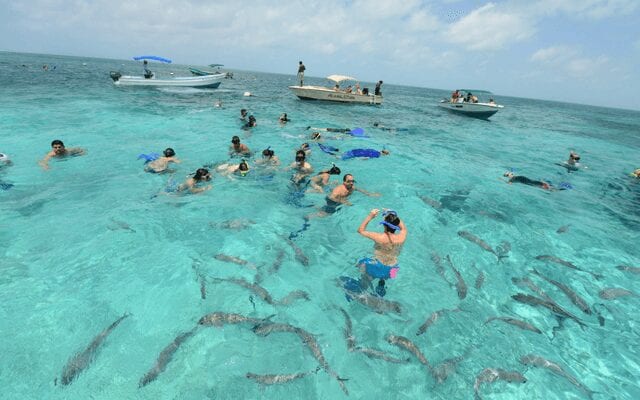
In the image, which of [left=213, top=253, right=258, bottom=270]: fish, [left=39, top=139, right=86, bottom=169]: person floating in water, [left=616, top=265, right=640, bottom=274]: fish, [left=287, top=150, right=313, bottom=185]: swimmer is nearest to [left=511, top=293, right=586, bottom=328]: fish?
[left=616, top=265, right=640, bottom=274]: fish

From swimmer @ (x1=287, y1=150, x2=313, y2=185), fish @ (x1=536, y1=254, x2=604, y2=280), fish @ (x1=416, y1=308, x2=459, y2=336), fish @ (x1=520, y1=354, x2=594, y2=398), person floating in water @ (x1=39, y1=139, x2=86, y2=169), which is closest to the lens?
fish @ (x1=520, y1=354, x2=594, y2=398)

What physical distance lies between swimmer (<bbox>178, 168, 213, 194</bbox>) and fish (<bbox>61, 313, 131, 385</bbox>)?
7.01 metres

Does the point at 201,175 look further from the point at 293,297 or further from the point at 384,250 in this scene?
the point at 384,250

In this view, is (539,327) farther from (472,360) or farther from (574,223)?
(574,223)

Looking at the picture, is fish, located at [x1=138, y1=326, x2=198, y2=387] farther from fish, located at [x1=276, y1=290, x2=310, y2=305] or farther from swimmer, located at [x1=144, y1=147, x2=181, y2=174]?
swimmer, located at [x1=144, y1=147, x2=181, y2=174]

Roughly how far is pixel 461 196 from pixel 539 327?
8292mm

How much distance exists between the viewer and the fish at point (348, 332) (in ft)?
21.3

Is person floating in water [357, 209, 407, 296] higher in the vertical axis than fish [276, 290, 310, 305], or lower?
higher

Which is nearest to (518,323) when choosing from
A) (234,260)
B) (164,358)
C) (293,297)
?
(293,297)

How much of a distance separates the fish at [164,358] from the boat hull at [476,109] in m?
41.7

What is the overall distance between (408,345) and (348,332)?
48.8 inches

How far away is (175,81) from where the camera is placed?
45.2 m

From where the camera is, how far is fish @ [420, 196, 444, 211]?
1334cm

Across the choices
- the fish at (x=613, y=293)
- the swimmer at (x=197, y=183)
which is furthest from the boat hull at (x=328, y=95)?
the fish at (x=613, y=293)
